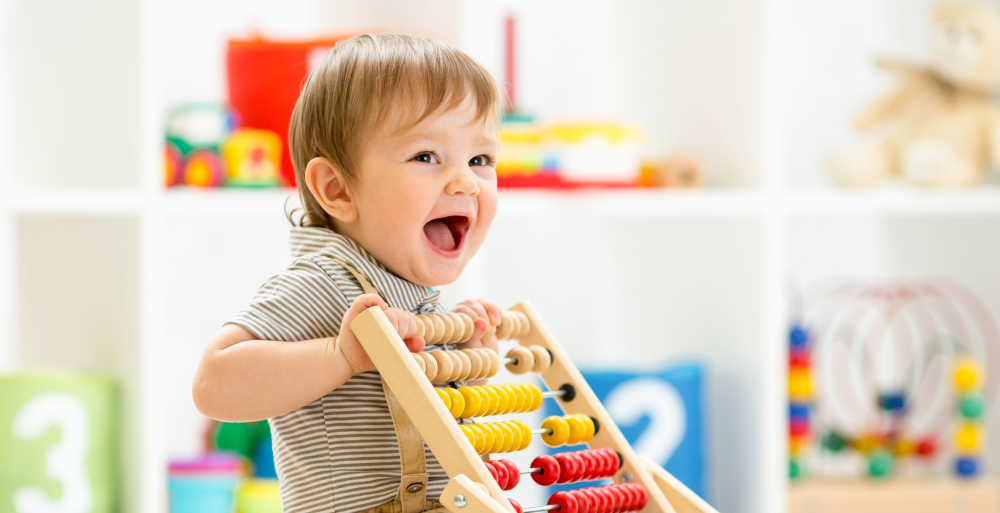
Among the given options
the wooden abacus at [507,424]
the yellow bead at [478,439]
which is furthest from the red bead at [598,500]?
the yellow bead at [478,439]

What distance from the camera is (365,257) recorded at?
770 mm

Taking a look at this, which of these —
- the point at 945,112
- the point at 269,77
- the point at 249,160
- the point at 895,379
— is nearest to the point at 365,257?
the point at 249,160

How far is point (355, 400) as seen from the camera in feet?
2.47

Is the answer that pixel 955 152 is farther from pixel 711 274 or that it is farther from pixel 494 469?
pixel 494 469

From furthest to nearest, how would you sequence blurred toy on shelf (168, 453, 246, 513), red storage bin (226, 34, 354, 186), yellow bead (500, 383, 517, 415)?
red storage bin (226, 34, 354, 186) → blurred toy on shelf (168, 453, 246, 513) → yellow bead (500, 383, 517, 415)

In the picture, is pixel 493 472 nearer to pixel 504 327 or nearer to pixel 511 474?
pixel 511 474

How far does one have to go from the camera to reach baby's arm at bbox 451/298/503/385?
79cm

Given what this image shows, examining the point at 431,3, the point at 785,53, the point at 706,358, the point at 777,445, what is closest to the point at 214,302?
the point at 431,3

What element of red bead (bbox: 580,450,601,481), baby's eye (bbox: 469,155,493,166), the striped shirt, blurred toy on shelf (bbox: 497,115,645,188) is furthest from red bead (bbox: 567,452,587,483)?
blurred toy on shelf (bbox: 497,115,645,188)

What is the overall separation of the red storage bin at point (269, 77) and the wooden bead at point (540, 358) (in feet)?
2.75

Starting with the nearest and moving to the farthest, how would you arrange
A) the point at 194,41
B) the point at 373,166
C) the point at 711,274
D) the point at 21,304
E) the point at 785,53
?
1. the point at 373,166
2. the point at 21,304
3. the point at 711,274
4. the point at 194,41
5. the point at 785,53

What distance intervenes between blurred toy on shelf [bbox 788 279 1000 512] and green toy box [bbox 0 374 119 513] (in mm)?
1078

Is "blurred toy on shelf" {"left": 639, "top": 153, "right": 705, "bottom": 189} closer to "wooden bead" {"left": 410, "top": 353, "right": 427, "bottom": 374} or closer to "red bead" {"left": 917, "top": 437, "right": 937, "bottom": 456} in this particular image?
"red bead" {"left": 917, "top": 437, "right": 937, "bottom": 456}

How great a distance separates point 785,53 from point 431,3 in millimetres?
804
